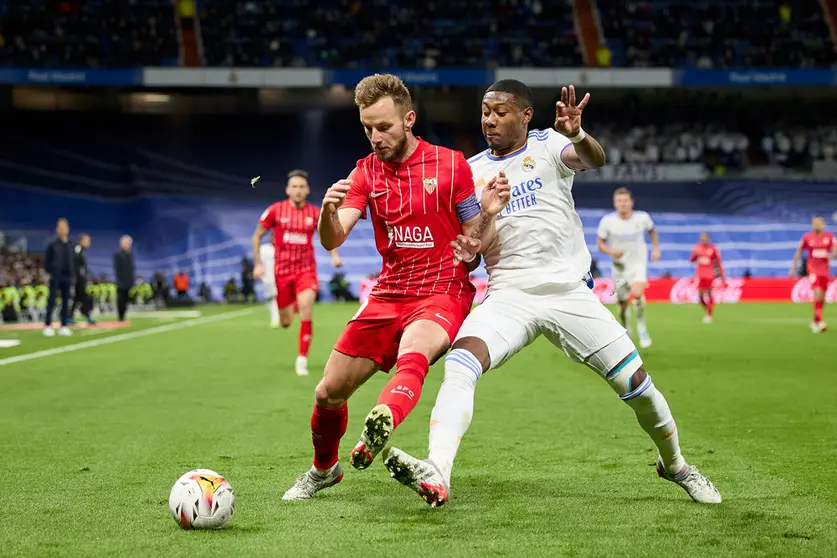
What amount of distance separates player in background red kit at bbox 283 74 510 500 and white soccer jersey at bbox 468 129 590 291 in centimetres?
23

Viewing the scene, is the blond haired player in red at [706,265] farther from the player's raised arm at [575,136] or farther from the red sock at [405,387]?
the red sock at [405,387]

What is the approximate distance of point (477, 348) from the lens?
4941 mm

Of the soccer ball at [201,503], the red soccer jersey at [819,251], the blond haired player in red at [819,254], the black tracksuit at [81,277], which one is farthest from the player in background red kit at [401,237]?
the black tracksuit at [81,277]

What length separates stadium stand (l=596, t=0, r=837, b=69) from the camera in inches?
1572

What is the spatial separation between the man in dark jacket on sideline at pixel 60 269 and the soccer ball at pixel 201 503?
55.3ft

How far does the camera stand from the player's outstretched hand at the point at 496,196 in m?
5.01

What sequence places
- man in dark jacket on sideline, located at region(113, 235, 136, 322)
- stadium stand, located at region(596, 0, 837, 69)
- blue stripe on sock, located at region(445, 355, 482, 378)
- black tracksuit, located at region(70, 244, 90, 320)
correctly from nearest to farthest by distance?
blue stripe on sock, located at region(445, 355, 482, 378) → black tracksuit, located at region(70, 244, 90, 320) → man in dark jacket on sideline, located at region(113, 235, 136, 322) → stadium stand, located at region(596, 0, 837, 69)

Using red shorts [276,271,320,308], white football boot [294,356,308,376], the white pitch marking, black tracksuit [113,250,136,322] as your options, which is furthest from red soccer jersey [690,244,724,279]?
white football boot [294,356,308,376]

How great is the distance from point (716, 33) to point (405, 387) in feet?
130

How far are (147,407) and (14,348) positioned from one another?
8.57 meters

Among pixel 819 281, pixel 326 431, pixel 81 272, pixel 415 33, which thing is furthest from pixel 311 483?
pixel 415 33

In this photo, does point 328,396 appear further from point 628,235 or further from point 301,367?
point 628,235

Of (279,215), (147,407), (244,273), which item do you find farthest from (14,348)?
(244,273)

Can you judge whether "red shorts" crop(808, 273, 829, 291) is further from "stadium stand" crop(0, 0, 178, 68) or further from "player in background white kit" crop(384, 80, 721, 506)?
"stadium stand" crop(0, 0, 178, 68)
